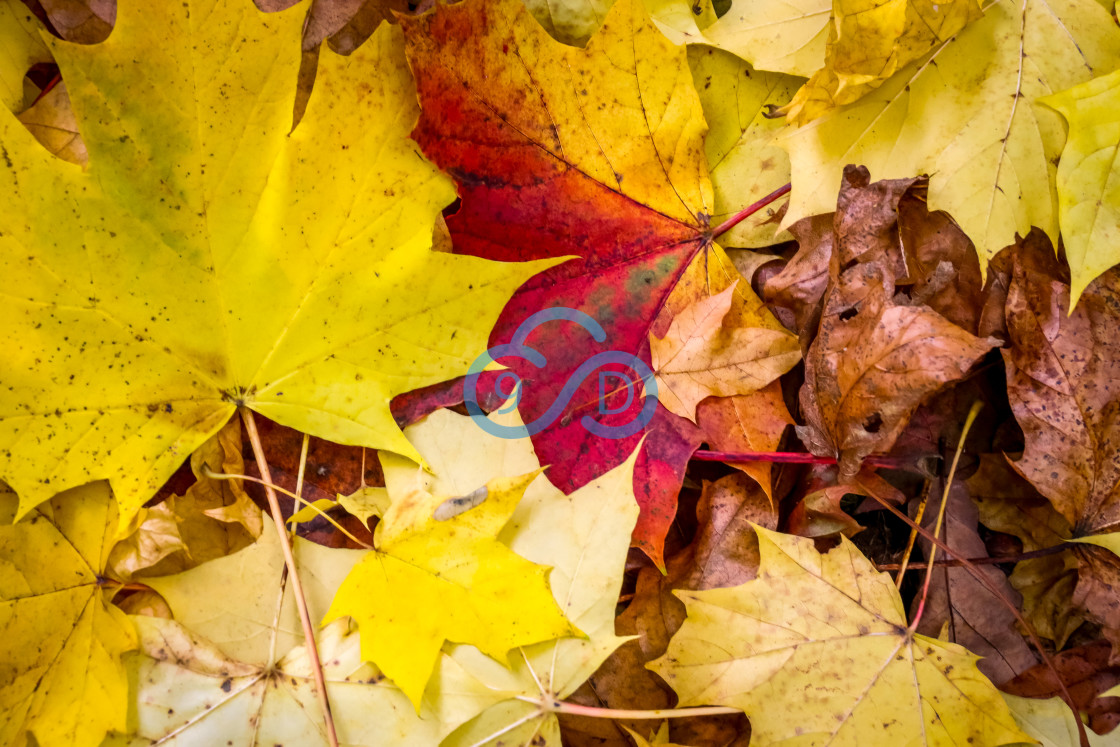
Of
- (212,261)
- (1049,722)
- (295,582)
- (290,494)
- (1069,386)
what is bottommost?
(1049,722)

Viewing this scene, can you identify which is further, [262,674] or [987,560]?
[987,560]

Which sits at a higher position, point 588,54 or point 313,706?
point 588,54

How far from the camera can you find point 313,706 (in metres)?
0.90

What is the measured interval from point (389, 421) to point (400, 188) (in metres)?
0.31

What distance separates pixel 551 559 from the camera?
91 centimetres

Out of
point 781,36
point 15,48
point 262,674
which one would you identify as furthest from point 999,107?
point 15,48

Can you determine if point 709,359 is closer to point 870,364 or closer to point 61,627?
point 870,364

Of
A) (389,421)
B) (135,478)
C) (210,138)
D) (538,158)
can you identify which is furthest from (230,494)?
(538,158)

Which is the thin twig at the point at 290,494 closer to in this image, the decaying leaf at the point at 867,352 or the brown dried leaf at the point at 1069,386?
the decaying leaf at the point at 867,352

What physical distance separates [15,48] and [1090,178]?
1461 mm

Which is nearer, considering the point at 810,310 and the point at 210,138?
the point at 210,138

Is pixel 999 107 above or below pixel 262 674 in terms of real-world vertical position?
above

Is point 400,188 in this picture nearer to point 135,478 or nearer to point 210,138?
point 210,138

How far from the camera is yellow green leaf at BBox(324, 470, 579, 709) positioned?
86 centimetres
